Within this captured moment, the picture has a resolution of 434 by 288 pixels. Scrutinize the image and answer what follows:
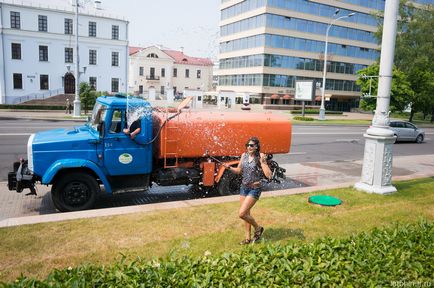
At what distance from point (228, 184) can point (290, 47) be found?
6330 cm

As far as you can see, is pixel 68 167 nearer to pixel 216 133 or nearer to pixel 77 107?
pixel 216 133

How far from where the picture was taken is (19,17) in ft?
158

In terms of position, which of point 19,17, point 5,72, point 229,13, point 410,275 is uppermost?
point 229,13

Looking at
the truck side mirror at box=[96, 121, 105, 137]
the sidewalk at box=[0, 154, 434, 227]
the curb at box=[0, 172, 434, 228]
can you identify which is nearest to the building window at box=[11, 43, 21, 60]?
the sidewalk at box=[0, 154, 434, 227]

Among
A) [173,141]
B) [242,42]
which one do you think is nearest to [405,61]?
[242,42]

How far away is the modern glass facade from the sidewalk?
5074cm

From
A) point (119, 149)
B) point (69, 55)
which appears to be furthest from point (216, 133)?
point (69, 55)

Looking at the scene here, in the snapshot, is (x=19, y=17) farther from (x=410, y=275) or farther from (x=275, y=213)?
(x=410, y=275)

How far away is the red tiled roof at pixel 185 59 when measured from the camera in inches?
3516

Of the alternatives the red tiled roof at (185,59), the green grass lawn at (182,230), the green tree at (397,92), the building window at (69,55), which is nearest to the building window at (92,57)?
the building window at (69,55)

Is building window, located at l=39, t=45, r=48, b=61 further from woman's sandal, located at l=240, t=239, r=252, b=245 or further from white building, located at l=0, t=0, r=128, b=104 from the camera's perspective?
woman's sandal, located at l=240, t=239, r=252, b=245

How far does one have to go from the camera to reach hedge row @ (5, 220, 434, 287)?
4055 mm

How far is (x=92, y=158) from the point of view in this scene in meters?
8.21

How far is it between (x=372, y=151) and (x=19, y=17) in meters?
51.9
